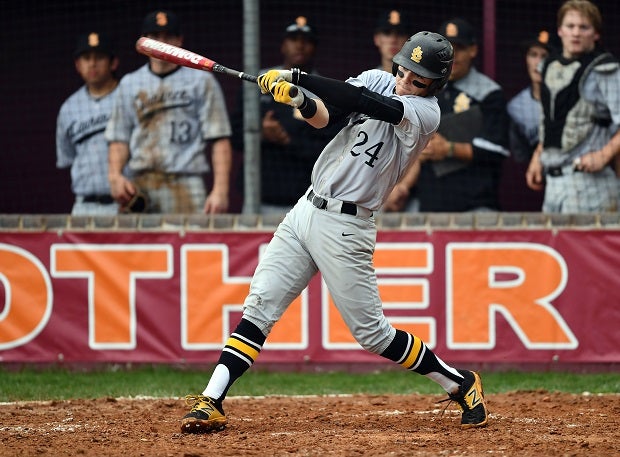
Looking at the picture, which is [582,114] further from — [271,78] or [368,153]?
[271,78]

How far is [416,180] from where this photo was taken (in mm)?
8188

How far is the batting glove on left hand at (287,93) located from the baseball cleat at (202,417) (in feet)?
4.58

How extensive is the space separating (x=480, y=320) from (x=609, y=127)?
5.17ft

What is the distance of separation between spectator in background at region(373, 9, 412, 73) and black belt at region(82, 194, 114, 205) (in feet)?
7.17

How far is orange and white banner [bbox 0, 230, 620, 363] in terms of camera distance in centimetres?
778

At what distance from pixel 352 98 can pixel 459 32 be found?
3.43m

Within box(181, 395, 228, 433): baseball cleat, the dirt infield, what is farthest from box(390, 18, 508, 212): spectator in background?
box(181, 395, 228, 433): baseball cleat

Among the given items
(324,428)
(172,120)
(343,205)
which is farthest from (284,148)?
(324,428)

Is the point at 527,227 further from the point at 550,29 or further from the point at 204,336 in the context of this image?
the point at 204,336

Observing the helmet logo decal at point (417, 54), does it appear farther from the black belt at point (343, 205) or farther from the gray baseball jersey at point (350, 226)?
the black belt at point (343, 205)

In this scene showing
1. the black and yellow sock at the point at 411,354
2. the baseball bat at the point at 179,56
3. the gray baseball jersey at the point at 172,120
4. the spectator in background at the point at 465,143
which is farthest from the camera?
the gray baseball jersey at the point at 172,120

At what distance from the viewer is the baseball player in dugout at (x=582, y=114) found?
7770 millimetres

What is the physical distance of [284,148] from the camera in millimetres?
8195

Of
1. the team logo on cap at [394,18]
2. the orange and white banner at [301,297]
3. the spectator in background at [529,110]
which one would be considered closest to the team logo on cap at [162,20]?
the orange and white banner at [301,297]
